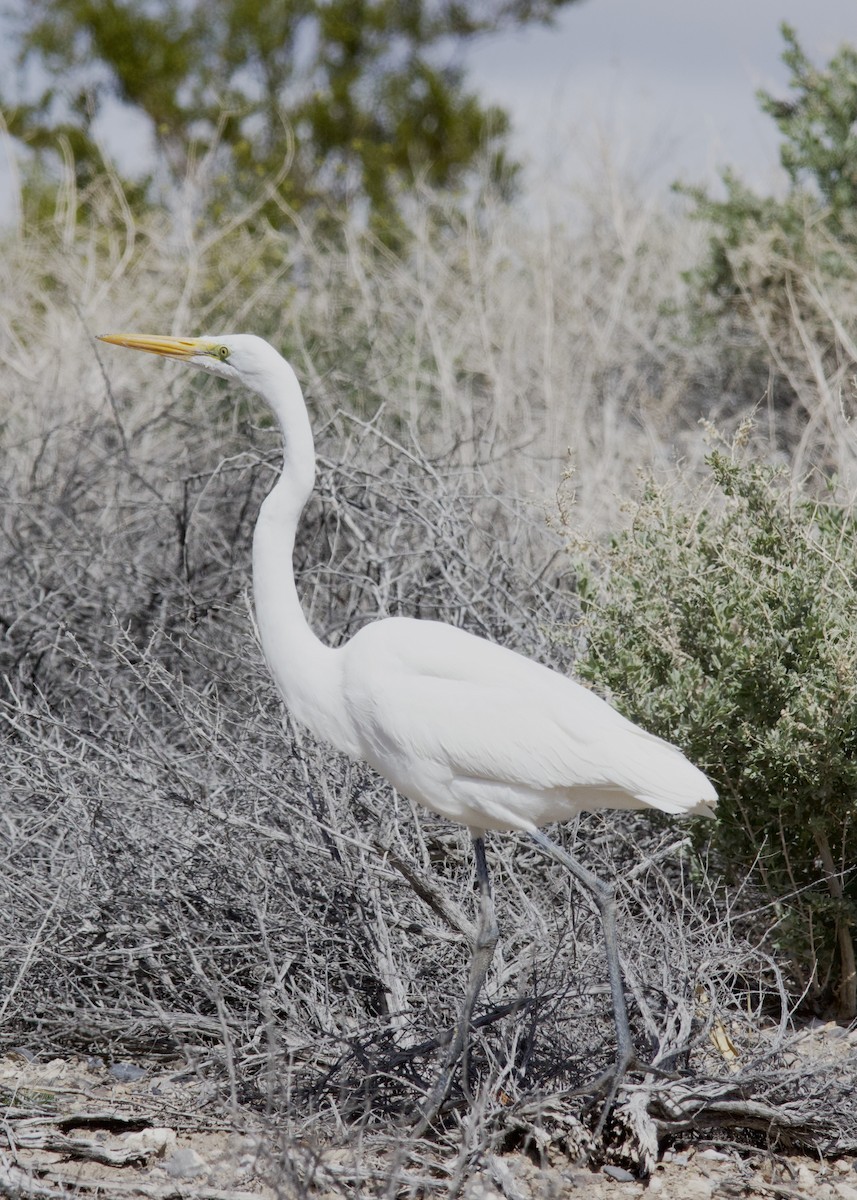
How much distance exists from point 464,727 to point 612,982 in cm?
65

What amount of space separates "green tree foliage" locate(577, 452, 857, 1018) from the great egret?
0.53 meters

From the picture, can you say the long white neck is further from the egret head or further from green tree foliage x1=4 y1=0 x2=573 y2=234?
green tree foliage x1=4 y1=0 x2=573 y2=234

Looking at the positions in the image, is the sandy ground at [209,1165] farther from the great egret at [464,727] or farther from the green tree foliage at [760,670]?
the green tree foliage at [760,670]

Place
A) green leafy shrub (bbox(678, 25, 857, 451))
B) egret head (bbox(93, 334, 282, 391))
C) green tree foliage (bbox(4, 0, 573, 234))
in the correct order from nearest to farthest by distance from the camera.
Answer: egret head (bbox(93, 334, 282, 391)), green leafy shrub (bbox(678, 25, 857, 451)), green tree foliage (bbox(4, 0, 573, 234))

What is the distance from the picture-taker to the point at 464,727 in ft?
10.2

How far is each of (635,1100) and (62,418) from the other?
449cm

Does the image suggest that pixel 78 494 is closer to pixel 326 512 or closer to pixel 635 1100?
pixel 326 512

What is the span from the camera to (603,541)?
5766 mm

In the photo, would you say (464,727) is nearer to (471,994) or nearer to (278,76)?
(471,994)

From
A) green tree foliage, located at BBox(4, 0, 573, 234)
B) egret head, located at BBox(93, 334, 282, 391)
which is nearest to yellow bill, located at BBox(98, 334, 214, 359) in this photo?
egret head, located at BBox(93, 334, 282, 391)

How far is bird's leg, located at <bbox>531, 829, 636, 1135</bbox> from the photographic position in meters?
3.01

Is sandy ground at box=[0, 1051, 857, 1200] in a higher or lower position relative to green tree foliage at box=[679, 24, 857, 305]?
lower

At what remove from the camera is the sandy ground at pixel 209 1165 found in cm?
285

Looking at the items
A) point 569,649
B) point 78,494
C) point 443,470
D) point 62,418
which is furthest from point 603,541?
Answer: point 62,418
